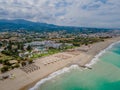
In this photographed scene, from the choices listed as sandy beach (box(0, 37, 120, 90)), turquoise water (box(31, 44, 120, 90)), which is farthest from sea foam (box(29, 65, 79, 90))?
sandy beach (box(0, 37, 120, 90))

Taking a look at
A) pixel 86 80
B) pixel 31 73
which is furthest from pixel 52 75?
pixel 86 80

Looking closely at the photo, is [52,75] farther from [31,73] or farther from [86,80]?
[86,80]

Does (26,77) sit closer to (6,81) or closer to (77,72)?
(6,81)

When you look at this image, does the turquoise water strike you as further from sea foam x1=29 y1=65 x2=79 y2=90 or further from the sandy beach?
the sandy beach

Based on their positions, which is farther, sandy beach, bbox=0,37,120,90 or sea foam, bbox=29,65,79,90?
sea foam, bbox=29,65,79,90

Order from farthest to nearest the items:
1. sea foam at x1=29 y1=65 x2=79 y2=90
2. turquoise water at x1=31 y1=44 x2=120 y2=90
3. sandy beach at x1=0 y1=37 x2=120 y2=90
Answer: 1. turquoise water at x1=31 y1=44 x2=120 y2=90
2. sea foam at x1=29 y1=65 x2=79 y2=90
3. sandy beach at x1=0 y1=37 x2=120 y2=90

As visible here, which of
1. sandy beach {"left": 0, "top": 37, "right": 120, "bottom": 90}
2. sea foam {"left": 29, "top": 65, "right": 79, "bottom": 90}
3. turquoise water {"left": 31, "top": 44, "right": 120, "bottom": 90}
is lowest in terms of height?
turquoise water {"left": 31, "top": 44, "right": 120, "bottom": 90}

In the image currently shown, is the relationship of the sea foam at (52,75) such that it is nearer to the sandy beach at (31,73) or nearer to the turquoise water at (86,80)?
the turquoise water at (86,80)

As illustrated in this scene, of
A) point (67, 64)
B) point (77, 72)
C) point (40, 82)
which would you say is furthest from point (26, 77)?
point (67, 64)

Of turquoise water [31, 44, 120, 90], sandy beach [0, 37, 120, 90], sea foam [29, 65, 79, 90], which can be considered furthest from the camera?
turquoise water [31, 44, 120, 90]

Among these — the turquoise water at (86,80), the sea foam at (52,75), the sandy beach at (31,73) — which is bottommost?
the turquoise water at (86,80)

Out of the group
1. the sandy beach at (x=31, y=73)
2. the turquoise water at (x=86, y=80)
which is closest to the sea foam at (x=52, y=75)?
the turquoise water at (x=86, y=80)
